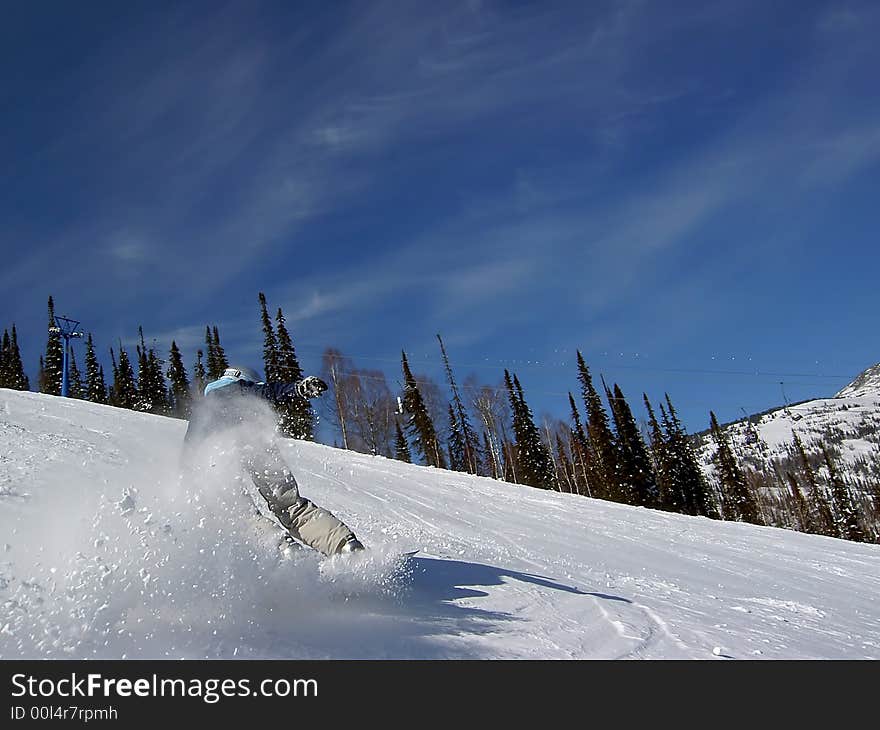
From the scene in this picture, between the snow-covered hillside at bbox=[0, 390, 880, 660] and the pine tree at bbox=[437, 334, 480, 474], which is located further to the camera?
the pine tree at bbox=[437, 334, 480, 474]

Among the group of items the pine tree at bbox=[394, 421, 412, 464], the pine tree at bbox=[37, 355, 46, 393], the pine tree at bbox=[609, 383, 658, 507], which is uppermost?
the pine tree at bbox=[37, 355, 46, 393]

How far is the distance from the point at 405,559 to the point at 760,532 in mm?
11684

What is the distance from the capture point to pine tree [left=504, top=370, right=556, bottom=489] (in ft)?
176

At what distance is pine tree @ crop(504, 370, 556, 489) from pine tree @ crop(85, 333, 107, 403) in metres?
45.5

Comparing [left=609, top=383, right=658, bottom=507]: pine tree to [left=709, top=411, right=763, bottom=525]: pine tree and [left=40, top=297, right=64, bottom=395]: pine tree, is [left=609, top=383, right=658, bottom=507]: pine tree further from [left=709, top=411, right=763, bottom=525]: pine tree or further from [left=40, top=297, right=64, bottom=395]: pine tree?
[left=40, top=297, right=64, bottom=395]: pine tree

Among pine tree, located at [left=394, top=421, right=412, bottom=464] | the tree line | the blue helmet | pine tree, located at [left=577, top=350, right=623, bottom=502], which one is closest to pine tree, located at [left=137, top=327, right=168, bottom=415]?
the tree line

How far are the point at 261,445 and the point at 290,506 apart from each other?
0.65m

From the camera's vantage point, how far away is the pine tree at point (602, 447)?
52.4 meters

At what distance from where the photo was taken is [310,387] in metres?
5.95

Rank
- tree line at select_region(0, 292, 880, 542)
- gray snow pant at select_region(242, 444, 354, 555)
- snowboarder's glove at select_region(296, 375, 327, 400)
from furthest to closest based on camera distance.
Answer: tree line at select_region(0, 292, 880, 542) → snowboarder's glove at select_region(296, 375, 327, 400) → gray snow pant at select_region(242, 444, 354, 555)

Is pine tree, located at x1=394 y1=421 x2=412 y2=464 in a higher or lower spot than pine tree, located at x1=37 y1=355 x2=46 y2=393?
lower

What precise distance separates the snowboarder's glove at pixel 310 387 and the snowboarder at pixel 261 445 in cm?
1
